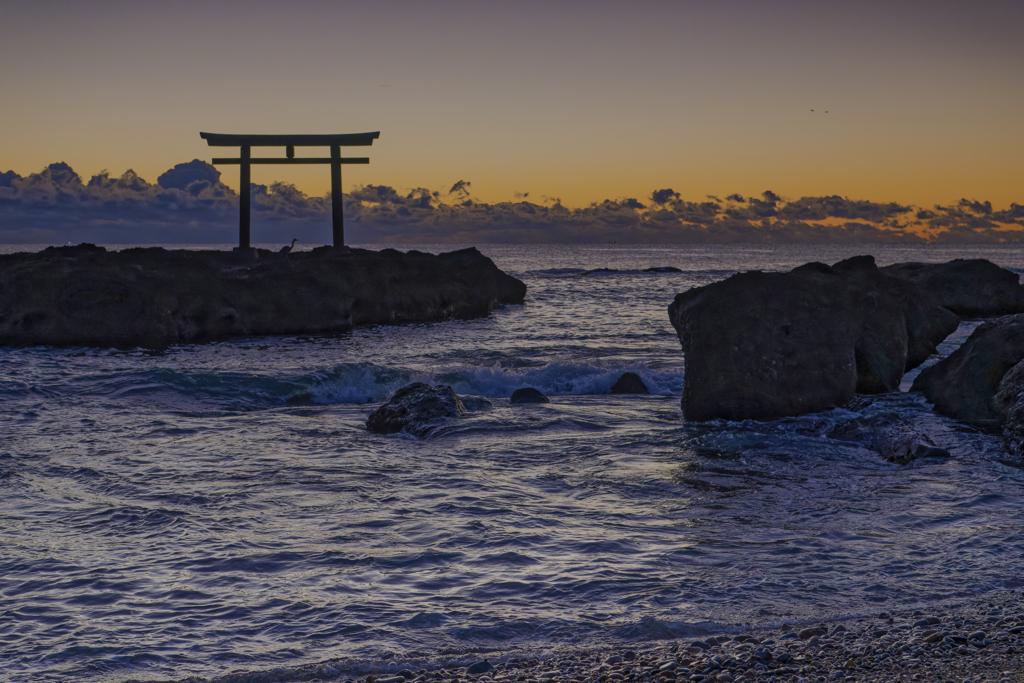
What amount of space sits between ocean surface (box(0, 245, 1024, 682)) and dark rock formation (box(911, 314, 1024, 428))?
401 millimetres

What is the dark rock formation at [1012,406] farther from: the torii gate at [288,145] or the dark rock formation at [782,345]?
the torii gate at [288,145]

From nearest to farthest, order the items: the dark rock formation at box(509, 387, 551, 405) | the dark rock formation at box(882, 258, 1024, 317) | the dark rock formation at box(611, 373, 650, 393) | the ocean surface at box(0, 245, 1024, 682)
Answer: the ocean surface at box(0, 245, 1024, 682), the dark rock formation at box(509, 387, 551, 405), the dark rock formation at box(611, 373, 650, 393), the dark rock formation at box(882, 258, 1024, 317)

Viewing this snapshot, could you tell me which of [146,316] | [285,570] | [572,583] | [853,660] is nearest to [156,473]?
[285,570]

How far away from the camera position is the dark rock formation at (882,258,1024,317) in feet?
61.3

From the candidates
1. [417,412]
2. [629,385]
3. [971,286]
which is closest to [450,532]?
[417,412]

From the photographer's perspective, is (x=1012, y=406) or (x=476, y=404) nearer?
(x=1012, y=406)

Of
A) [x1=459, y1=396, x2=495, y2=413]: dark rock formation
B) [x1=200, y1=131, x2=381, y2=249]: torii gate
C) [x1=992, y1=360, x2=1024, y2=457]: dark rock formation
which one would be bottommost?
[x1=459, y1=396, x2=495, y2=413]: dark rock formation

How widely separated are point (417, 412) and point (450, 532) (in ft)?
12.7

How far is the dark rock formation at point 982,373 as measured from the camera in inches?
340

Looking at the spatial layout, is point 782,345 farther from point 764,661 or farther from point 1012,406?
point 764,661

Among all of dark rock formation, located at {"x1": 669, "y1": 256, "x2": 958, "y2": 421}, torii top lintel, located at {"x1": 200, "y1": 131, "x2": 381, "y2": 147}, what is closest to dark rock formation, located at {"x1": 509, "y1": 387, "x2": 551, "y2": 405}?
dark rock formation, located at {"x1": 669, "y1": 256, "x2": 958, "y2": 421}

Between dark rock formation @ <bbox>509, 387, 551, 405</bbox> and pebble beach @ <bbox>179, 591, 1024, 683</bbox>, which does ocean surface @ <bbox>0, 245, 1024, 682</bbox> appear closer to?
pebble beach @ <bbox>179, 591, 1024, 683</bbox>

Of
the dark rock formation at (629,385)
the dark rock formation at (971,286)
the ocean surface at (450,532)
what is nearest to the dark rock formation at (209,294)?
the ocean surface at (450,532)

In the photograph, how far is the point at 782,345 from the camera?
29.2 feet
